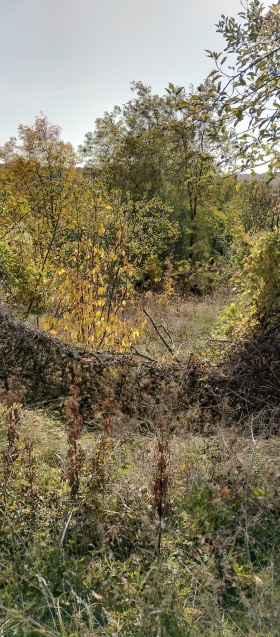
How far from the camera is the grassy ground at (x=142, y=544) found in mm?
2160

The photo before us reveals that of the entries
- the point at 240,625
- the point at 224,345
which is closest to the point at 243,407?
the point at 224,345

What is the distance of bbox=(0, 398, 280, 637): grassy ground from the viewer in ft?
7.09

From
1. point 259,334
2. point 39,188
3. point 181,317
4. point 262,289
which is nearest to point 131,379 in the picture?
point 259,334

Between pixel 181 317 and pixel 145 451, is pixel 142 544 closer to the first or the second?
pixel 145 451

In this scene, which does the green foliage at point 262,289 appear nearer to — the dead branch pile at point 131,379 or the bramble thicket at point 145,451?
the bramble thicket at point 145,451

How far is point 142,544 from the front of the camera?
269 cm

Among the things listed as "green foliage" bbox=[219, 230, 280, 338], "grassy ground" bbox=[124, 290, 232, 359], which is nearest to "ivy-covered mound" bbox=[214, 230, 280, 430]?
"green foliage" bbox=[219, 230, 280, 338]

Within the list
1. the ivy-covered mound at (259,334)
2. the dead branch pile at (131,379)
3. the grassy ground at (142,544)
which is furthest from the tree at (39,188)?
the grassy ground at (142,544)

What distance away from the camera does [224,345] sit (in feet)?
19.9

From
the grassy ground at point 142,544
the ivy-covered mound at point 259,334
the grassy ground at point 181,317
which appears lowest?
the grassy ground at point 181,317

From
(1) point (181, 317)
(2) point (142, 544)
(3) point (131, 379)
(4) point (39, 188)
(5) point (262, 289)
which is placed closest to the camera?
(2) point (142, 544)

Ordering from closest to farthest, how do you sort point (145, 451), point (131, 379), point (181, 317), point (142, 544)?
point (142, 544) < point (145, 451) < point (131, 379) < point (181, 317)

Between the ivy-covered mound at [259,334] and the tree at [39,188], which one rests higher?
the tree at [39,188]

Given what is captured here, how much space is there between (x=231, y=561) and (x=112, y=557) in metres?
0.72
